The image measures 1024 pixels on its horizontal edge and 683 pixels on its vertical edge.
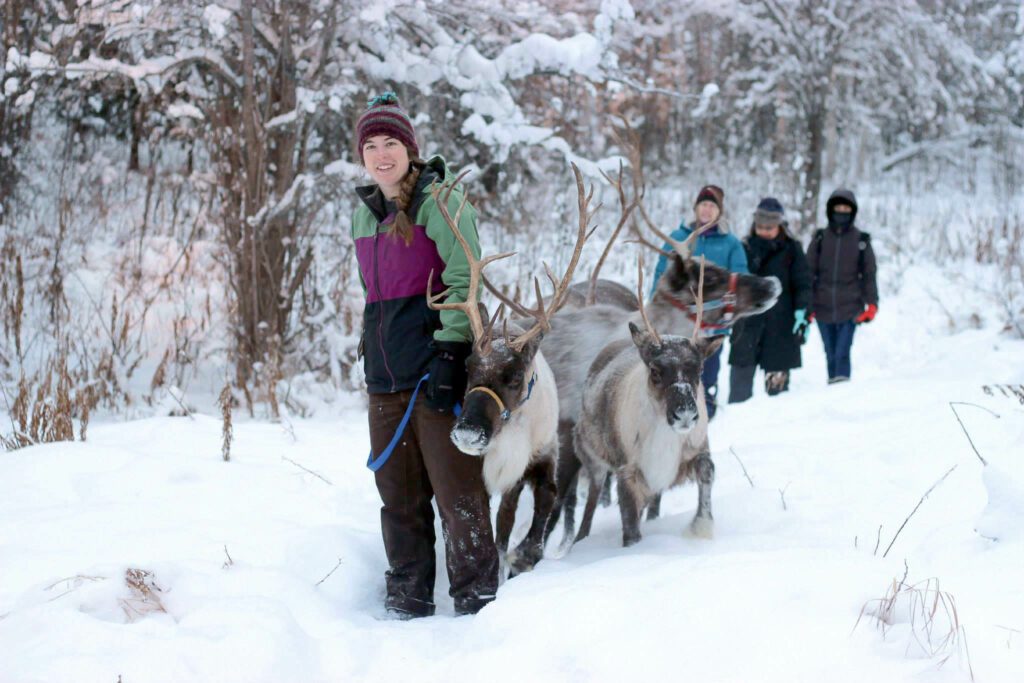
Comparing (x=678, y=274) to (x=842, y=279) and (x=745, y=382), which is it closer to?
(x=745, y=382)

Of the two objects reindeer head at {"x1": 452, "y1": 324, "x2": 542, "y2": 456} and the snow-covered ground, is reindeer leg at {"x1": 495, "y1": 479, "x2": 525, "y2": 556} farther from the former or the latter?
reindeer head at {"x1": 452, "y1": 324, "x2": 542, "y2": 456}

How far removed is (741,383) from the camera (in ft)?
23.7

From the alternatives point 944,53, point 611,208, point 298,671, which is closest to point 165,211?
point 611,208

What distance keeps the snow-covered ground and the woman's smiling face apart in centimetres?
150

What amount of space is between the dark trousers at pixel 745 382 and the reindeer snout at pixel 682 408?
141 inches

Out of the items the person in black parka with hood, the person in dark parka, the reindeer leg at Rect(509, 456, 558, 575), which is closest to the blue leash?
the reindeer leg at Rect(509, 456, 558, 575)

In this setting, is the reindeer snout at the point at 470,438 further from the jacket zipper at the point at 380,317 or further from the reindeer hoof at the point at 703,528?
the reindeer hoof at the point at 703,528

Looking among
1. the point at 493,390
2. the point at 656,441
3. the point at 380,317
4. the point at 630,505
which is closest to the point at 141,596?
the point at 380,317

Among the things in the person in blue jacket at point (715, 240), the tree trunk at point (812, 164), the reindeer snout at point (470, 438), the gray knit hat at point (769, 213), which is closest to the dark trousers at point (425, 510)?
the reindeer snout at point (470, 438)

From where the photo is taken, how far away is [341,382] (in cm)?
713

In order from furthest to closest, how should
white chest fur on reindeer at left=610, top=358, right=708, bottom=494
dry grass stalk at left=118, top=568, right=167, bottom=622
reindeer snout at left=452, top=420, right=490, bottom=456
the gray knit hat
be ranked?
1. the gray knit hat
2. white chest fur on reindeer at left=610, top=358, right=708, bottom=494
3. reindeer snout at left=452, top=420, right=490, bottom=456
4. dry grass stalk at left=118, top=568, right=167, bottom=622

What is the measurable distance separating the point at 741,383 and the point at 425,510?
167 inches

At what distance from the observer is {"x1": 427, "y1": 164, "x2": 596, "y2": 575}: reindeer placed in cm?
327

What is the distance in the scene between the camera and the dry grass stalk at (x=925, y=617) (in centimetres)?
234
